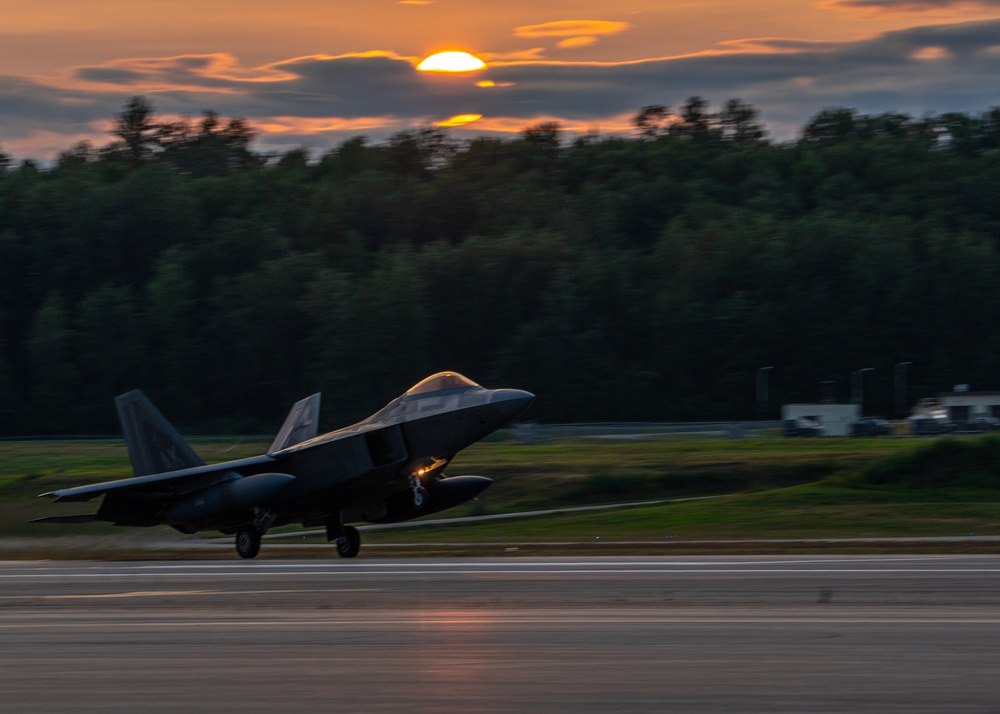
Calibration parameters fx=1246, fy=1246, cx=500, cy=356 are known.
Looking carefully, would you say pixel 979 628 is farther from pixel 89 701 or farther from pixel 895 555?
pixel 895 555

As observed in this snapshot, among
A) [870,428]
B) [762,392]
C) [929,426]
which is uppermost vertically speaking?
[870,428]

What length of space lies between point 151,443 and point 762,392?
71939mm

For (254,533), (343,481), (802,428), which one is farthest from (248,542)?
(802,428)

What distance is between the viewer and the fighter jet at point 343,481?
21.1m

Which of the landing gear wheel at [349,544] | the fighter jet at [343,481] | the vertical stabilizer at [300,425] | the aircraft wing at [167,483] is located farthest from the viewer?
the vertical stabilizer at [300,425]

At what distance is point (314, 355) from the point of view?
298 feet

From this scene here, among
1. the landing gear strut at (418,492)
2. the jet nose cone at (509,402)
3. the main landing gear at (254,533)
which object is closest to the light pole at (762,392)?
the landing gear strut at (418,492)

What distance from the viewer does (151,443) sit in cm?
2425

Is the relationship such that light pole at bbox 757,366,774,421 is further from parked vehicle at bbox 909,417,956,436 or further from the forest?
parked vehicle at bbox 909,417,956,436

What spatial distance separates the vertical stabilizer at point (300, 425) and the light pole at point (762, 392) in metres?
69.5

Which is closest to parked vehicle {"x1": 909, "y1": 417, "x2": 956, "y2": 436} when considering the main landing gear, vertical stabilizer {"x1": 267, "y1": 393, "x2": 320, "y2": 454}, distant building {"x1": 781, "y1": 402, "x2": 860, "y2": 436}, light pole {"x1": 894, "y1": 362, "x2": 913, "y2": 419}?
distant building {"x1": 781, "y1": 402, "x2": 860, "y2": 436}

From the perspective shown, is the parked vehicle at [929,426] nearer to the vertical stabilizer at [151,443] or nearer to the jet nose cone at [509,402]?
the jet nose cone at [509,402]

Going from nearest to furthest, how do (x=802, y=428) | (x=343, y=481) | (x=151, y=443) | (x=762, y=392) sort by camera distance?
1. (x=343, y=481)
2. (x=151, y=443)
3. (x=802, y=428)
4. (x=762, y=392)

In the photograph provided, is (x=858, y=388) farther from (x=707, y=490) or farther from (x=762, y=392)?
(x=707, y=490)
